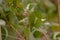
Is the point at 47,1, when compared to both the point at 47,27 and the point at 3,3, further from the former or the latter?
the point at 3,3

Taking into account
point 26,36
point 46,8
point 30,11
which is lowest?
point 26,36

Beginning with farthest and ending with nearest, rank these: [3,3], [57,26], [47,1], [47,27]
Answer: [47,1] < [57,26] < [47,27] < [3,3]

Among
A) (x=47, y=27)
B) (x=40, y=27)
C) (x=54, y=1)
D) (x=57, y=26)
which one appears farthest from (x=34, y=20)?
(x=54, y=1)

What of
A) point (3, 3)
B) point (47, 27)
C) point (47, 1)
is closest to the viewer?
point (3, 3)

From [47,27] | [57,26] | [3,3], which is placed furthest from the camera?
[57,26]

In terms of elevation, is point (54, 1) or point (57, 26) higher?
point (54, 1)

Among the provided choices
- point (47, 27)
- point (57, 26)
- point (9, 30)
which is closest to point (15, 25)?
point (9, 30)

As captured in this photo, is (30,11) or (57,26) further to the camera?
(57,26)

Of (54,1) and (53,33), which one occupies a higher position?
(54,1)

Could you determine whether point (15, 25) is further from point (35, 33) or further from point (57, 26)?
point (57, 26)

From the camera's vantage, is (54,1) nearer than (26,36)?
No
